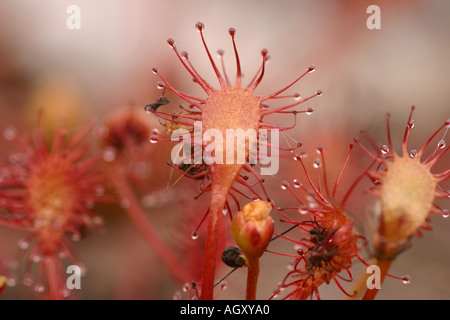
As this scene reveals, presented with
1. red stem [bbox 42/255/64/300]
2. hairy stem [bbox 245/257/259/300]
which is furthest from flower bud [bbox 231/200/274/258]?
red stem [bbox 42/255/64/300]

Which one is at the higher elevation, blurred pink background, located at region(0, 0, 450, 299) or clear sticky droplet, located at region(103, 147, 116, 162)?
blurred pink background, located at region(0, 0, 450, 299)

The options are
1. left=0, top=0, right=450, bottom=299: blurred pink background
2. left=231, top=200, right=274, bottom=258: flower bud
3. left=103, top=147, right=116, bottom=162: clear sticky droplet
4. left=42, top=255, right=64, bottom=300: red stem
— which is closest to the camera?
left=231, top=200, right=274, bottom=258: flower bud

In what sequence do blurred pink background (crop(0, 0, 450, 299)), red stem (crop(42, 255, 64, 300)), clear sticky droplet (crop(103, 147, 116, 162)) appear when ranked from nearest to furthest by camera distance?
red stem (crop(42, 255, 64, 300))
clear sticky droplet (crop(103, 147, 116, 162))
blurred pink background (crop(0, 0, 450, 299))

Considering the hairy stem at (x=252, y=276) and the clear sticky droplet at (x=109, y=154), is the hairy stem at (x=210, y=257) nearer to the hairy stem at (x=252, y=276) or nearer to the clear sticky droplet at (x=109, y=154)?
the hairy stem at (x=252, y=276)

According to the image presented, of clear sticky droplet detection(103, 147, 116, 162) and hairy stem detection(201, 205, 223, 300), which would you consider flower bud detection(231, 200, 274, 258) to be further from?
clear sticky droplet detection(103, 147, 116, 162)

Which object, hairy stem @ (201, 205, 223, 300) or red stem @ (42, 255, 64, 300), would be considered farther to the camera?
red stem @ (42, 255, 64, 300)

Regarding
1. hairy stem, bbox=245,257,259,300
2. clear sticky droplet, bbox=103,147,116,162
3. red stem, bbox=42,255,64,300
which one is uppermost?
clear sticky droplet, bbox=103,147,116,162

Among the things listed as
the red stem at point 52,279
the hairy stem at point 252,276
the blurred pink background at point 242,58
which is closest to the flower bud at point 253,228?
the hairy stem at point 252,276
